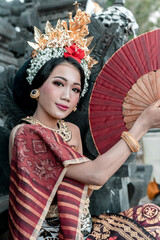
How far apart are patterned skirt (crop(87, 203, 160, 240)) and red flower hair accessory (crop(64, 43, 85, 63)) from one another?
3.66ft

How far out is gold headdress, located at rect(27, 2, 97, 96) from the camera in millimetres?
1743

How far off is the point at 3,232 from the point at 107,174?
1.31 metres

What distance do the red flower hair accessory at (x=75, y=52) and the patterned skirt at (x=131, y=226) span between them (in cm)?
111

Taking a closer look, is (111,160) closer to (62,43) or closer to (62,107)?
(62,107)

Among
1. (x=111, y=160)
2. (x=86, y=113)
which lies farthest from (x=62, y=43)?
(x=111, y=160)

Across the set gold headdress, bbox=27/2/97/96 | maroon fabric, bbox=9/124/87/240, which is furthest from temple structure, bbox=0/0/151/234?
maroon fabric, bbox=9/124/87/240

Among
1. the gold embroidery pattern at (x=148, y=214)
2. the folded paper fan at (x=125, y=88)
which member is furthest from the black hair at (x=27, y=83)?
the gold embroidery pattern at (x=148, y=214)

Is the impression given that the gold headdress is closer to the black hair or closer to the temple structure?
the black hair

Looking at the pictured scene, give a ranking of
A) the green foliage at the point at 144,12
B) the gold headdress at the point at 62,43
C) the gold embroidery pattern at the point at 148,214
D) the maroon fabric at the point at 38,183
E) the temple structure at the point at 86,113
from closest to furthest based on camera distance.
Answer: the maroon fabric at the point at 38,183, the gold embroidery pattern at the point at 148,214, the gold headdress at the point at 62,43, the temple structure at the point at 86,113, the green foliage at the point at 144,12

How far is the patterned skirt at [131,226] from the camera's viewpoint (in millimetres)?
1551

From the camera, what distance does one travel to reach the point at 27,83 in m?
1.88

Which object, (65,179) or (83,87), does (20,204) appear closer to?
(65,179)

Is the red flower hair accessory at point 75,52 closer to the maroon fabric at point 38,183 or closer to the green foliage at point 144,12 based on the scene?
the maroon fabric at point 38,183

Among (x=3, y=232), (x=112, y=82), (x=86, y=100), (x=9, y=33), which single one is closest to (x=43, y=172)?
(x=112, y=82)
